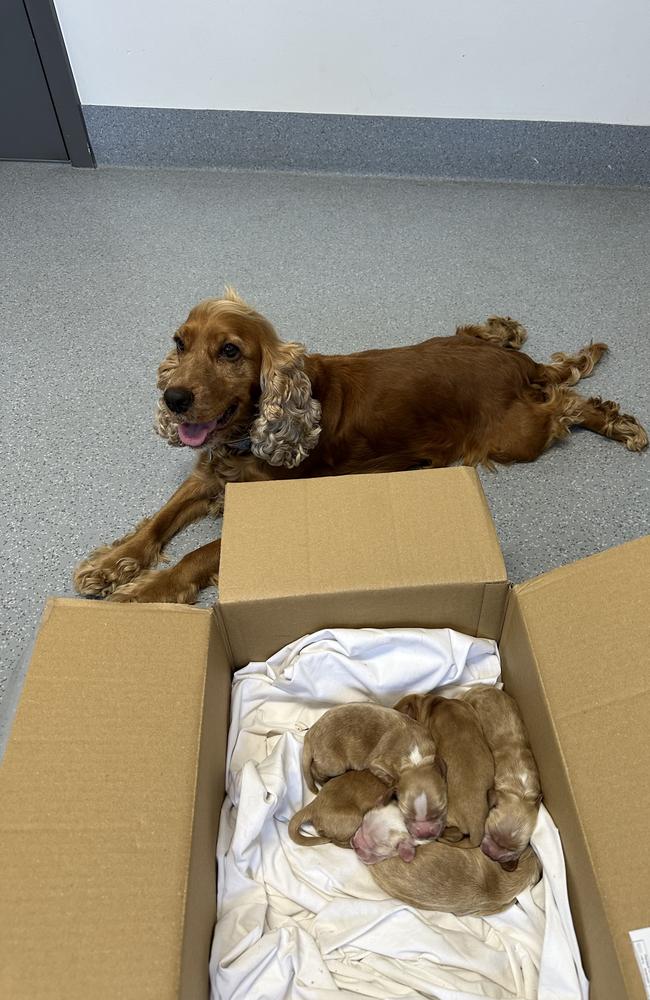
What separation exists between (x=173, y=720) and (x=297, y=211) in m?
2.36

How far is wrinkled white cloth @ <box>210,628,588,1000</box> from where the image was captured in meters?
0.93

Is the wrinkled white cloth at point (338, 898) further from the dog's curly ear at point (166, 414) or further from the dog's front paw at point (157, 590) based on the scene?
the dog's curly ear at point (166, 414)

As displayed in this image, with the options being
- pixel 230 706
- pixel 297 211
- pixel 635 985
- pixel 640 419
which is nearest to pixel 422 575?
pixel 230 706

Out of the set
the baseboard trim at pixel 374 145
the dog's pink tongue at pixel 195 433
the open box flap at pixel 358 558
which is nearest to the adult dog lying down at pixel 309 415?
the dog's pink tongue at pixel 195 433

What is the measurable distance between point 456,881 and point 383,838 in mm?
117

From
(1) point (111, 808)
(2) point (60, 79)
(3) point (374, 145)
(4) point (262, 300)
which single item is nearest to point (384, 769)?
(1) point (111, 808)

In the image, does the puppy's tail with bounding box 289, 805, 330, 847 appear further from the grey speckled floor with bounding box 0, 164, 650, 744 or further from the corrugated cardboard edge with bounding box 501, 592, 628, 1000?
the grey speckled floor with bounding box 0, 164, 650, 744

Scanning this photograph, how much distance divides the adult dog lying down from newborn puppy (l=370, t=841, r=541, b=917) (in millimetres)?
714

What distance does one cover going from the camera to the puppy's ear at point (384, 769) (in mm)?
1095

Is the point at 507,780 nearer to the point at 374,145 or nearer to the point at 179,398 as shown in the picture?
the point at 179,398

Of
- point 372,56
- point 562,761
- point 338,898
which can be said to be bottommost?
point 338,898

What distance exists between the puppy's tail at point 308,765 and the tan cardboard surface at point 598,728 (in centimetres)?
35

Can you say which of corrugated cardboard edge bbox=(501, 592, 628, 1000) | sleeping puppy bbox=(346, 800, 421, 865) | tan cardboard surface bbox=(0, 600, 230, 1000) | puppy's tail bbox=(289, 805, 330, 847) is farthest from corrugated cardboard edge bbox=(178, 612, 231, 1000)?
corrugated cardboard edge bbox=(501, 592, 628, 1000)

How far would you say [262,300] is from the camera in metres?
2.37
